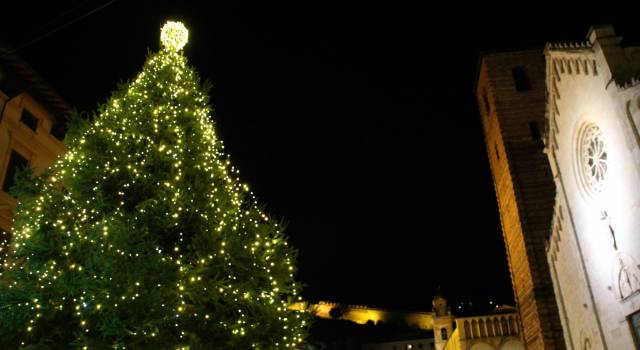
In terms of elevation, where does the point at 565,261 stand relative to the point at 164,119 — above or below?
below

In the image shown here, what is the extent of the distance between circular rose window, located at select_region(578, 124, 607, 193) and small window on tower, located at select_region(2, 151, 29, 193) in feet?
66.7

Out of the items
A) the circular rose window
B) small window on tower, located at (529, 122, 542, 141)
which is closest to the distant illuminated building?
the circular rose window

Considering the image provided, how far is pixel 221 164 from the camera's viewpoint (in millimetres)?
14117

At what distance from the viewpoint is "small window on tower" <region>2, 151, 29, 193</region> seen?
2081 centimetres

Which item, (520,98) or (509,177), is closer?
(509,177)

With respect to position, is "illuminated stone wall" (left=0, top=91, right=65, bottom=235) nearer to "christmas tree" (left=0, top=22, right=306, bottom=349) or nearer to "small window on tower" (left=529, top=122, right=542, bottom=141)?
"christmas tree" (left=0, top=22, right=306, bottom=349)

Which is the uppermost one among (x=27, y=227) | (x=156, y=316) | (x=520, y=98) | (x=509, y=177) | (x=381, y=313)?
(x=381, y=313)

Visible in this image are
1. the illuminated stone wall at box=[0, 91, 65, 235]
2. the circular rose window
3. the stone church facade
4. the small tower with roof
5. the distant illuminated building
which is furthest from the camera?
the small tower with roof

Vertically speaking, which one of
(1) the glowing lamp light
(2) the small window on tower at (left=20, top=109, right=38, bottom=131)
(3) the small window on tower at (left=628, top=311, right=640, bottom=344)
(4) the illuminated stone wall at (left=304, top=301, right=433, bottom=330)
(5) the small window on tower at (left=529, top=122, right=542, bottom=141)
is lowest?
(3) the small window on tower at (left=628, top=311, right=640, bottom=344)

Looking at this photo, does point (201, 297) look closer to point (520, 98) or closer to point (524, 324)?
point (524, 324)

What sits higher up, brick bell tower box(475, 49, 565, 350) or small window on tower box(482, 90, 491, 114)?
small window on tower box(482, 90, 491, 114)

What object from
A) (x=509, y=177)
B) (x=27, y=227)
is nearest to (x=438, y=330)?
(x=509, y=177)

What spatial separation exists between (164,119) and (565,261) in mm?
14694

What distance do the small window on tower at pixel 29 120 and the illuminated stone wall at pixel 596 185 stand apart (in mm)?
20855
